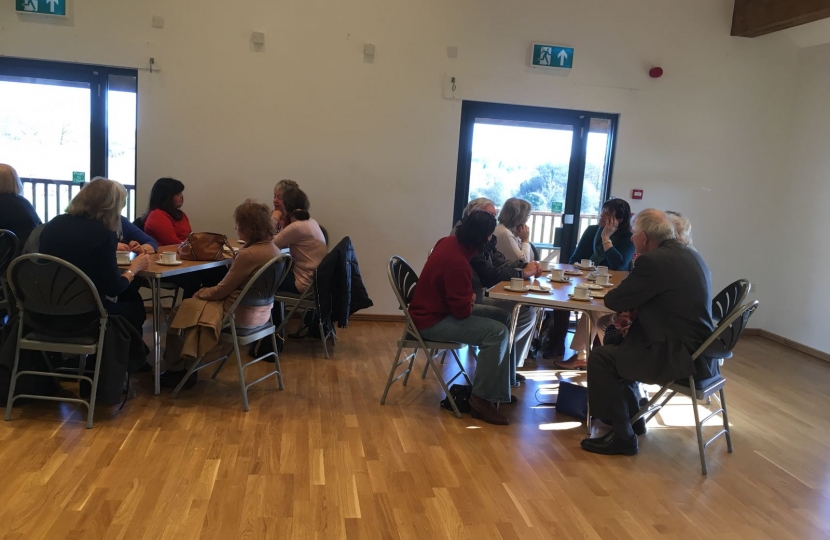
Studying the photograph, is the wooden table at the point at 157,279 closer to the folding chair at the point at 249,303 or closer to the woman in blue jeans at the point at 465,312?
the folding chair at the point at 249,303

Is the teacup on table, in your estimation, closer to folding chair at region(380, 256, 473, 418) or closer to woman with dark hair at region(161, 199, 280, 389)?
folding chair at region(380, 256, 473, 418)

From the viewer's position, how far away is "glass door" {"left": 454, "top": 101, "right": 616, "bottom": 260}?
18.5ft

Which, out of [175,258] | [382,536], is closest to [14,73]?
[175,258]

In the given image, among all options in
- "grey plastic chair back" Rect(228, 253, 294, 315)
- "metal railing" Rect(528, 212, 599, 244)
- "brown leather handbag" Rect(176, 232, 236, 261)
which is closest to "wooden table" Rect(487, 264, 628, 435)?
"grey plastic chair back" Rect(228, 253, 294, 315)

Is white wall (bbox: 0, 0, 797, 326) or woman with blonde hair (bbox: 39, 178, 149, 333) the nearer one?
woman with blonde hair (bbox: 39, 178, 149, 333)

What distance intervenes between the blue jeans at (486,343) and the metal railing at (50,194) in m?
3.39

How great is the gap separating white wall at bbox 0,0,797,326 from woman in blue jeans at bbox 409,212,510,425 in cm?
231

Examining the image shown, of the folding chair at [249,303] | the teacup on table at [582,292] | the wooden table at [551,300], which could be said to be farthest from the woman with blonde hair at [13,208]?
the teacup on table at [582,292]

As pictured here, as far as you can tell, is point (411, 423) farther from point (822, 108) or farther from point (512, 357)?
point (822, 108)

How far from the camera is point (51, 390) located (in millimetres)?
3141

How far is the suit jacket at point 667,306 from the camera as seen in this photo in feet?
9.27

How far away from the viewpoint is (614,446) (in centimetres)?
304

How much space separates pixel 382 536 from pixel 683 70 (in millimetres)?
5277

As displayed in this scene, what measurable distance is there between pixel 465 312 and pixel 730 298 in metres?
1.46
